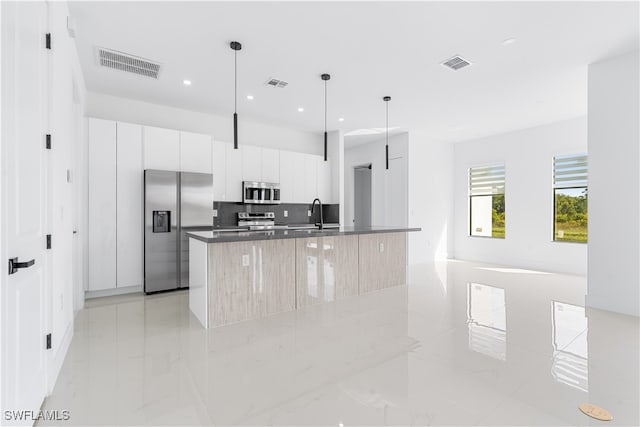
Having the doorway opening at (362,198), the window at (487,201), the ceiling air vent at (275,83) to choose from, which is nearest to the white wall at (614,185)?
the window at (487,201)

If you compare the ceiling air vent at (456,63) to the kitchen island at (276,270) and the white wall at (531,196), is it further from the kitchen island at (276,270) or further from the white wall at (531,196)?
the white wall at (531,196)

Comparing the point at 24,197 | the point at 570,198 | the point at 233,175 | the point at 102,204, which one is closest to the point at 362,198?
the point at 233,175

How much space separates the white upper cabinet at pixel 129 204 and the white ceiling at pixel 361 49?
78 centimetres

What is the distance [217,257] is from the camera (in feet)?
10.7

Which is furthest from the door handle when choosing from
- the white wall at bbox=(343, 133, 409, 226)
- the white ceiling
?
the white wall at bbox=(343, 133, 409, 226)

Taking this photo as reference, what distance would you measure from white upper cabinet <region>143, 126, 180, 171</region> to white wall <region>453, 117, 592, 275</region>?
6901mm

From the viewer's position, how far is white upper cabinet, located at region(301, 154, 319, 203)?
6719 millimetres

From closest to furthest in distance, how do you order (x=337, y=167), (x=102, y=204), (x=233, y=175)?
1. (x=102, y=204)
2. (x=233, y=175)
3. (x=337, y=167)

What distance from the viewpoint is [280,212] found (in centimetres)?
667

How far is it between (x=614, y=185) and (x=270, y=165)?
5238 millimetres

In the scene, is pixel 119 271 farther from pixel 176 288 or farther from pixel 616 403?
→ pixel 616 403

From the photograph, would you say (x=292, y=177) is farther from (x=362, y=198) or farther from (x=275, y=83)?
(x=362, y=198)

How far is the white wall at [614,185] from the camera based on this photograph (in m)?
3.60

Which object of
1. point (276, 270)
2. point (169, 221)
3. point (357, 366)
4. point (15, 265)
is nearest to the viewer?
point (15, 265)
